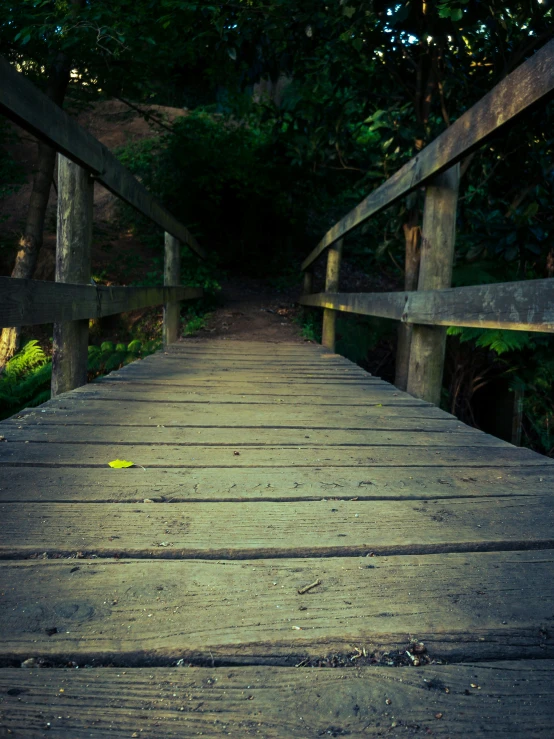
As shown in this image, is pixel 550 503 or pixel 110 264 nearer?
pixel 550 503

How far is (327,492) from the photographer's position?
1.69 meters

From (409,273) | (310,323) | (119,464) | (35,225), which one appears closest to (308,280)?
(310,323)

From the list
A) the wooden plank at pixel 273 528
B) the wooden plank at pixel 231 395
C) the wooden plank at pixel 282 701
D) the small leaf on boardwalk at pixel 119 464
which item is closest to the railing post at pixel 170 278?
the wooden plank at pixel 231 395

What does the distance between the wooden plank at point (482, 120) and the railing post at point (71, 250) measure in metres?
1.63

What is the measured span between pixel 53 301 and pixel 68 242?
2.52 ft

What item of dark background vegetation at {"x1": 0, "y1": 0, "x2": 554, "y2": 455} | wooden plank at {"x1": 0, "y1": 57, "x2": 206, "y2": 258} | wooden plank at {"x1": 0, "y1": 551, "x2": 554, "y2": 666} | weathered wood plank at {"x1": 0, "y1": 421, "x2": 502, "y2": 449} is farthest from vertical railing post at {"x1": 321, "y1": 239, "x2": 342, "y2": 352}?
wooden plank at {"x1": 0, "y1": 551, "x2": 554, "y2": 666}

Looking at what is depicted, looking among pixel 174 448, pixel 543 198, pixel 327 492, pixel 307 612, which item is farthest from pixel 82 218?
pixel 543 198

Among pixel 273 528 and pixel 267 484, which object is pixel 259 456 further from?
pixel 273 528

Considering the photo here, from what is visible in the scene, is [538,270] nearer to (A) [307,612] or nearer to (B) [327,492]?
(B) [327,492]

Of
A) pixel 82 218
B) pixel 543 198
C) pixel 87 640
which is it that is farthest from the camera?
pixel 543 198

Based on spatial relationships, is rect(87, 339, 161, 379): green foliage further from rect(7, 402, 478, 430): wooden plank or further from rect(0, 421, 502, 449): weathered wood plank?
rect(0, 421, 502, 449): weathered wood plank

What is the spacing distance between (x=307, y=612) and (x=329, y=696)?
0.69 ft

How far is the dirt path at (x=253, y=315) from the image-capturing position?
775 centimetres

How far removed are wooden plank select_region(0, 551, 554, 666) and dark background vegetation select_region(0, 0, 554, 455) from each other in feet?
9.26
